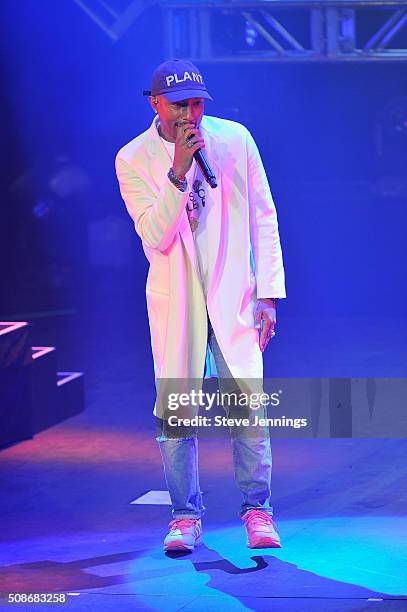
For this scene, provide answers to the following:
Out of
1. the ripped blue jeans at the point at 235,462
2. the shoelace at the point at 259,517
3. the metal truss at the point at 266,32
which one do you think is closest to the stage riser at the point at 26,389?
the ripped blue jeans at the point at 235,462

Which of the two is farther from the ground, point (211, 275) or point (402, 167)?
point (402, 167)

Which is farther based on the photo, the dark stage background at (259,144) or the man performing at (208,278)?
the dark stage background at (259,144)

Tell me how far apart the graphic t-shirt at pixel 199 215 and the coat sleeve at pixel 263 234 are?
6.1 inches

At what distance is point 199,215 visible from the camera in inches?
129

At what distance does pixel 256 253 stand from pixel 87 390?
3.44m

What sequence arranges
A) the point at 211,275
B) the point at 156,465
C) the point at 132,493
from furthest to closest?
the point at 156,465 → the point at 132,493 → the point at 211,275

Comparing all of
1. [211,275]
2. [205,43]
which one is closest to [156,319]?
[211,275]

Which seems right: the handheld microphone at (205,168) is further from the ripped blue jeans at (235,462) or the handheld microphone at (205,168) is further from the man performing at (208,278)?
the ripped blue jeans at (235,462)

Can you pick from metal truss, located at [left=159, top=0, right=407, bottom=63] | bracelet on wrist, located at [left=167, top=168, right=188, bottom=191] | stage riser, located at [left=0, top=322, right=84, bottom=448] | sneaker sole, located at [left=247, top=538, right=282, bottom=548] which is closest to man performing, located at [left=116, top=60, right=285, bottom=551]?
sneaker sole, located at [left=247, top=538, right=282, bottom=548]

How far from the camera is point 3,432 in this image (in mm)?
5117

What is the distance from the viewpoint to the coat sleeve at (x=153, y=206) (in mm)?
3109

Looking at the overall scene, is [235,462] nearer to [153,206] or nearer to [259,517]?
[259,517]

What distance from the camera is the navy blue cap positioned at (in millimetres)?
3141

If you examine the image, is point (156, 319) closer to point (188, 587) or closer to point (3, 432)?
point (188, 587)
